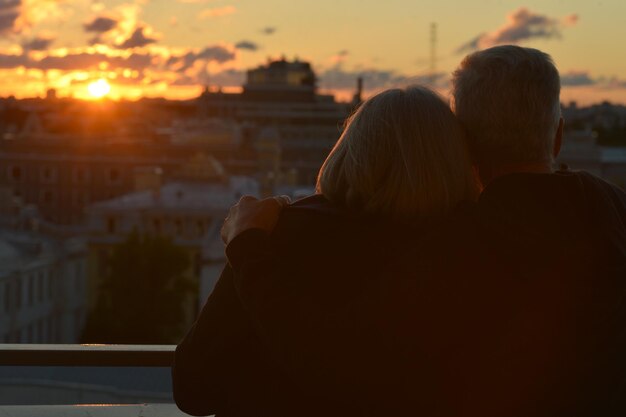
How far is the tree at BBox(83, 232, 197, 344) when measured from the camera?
24.3 m

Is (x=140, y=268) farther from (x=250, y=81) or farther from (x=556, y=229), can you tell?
(x=250, y=81)

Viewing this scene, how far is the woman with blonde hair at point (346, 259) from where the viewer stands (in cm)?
158

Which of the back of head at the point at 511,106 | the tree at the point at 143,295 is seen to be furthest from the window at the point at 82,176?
the back of head at the point at 511,106

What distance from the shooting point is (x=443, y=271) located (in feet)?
5.08

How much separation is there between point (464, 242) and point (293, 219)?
0.23 m

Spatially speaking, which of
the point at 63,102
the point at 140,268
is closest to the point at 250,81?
the point at 63,102

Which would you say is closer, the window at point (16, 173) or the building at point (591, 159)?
the building at point (591, 159)

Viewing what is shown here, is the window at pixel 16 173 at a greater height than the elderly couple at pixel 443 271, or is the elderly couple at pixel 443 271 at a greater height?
the elderly couple at pixel 443 271

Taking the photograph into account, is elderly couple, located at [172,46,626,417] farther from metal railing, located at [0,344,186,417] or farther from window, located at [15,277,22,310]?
window, located at [15,277,22,310]

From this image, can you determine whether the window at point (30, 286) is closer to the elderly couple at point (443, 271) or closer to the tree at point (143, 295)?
the tree at point (143, 295)

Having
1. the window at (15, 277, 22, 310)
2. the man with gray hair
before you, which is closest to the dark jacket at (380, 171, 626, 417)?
the man with gray hair

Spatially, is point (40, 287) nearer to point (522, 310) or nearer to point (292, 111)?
point (522, 310)

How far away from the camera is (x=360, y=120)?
1.62 m

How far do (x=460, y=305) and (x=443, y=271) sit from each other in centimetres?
4
